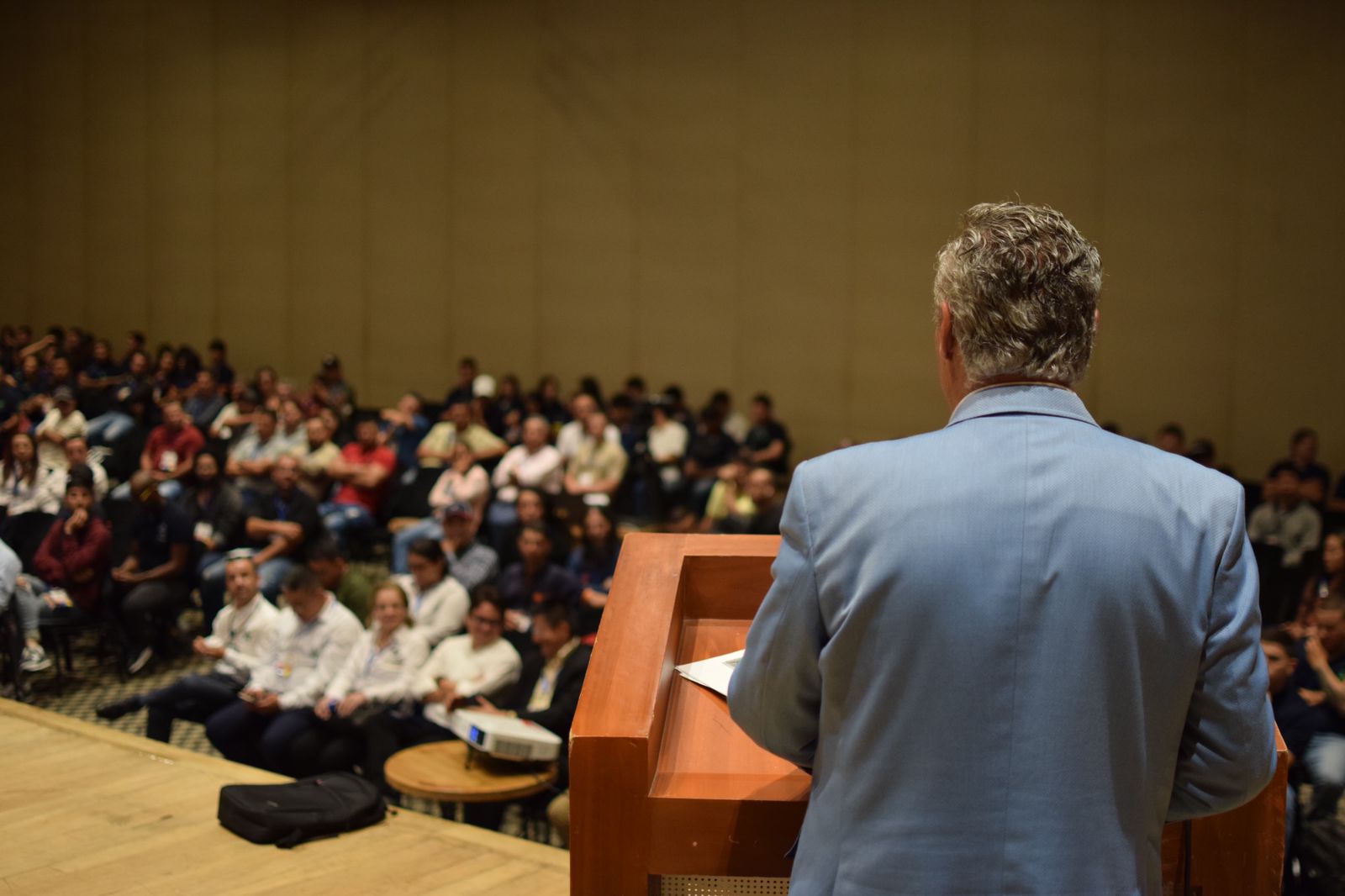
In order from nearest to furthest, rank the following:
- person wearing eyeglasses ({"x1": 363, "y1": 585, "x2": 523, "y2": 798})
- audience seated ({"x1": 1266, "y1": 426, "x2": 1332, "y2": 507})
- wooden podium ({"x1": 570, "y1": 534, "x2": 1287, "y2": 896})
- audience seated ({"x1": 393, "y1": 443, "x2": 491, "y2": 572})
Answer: wooden podium ({"x1": 570, "y1": 534, "x2": 1287, "y2": 896}) < person wearing eyeglasses ({"x1": 363, "y1": 585, "x2": 523, "y2": 798}) < audience seated ({"x1": 1266, "y1": 426, "x2": 1332, "y2": 507}) < audience seated ({"x1": 393, "y1": 443, "x2": 491, "y2": 572})

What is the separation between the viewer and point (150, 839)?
3.59 metres

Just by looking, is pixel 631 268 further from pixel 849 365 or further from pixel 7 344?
pixel 7 344

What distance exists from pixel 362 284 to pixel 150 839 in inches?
440

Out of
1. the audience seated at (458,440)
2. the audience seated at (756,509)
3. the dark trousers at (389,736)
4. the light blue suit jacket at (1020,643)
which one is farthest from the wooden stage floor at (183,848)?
the audience seated at (458,440)

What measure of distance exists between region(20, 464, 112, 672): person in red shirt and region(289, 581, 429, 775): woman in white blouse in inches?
87.5

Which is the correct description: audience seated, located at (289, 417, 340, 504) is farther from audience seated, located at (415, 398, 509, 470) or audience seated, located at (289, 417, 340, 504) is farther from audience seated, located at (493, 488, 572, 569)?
audience seated, located at (493, 488, 572, 569)

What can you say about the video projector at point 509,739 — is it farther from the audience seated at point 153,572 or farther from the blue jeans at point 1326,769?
the audience seated at point 153,572

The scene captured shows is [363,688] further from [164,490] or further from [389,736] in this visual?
[164,490]

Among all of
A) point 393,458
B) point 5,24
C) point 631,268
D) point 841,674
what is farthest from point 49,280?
point 841,674

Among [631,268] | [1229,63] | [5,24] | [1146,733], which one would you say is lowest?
[1146,733]

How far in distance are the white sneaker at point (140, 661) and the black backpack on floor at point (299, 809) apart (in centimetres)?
362

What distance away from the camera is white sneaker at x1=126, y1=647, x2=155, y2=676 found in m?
7.17

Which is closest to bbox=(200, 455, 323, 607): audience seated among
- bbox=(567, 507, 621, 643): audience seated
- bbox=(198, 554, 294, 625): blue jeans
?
bbox=(198, 554, 294, 625): blue jeans

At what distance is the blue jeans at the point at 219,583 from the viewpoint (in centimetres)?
747
